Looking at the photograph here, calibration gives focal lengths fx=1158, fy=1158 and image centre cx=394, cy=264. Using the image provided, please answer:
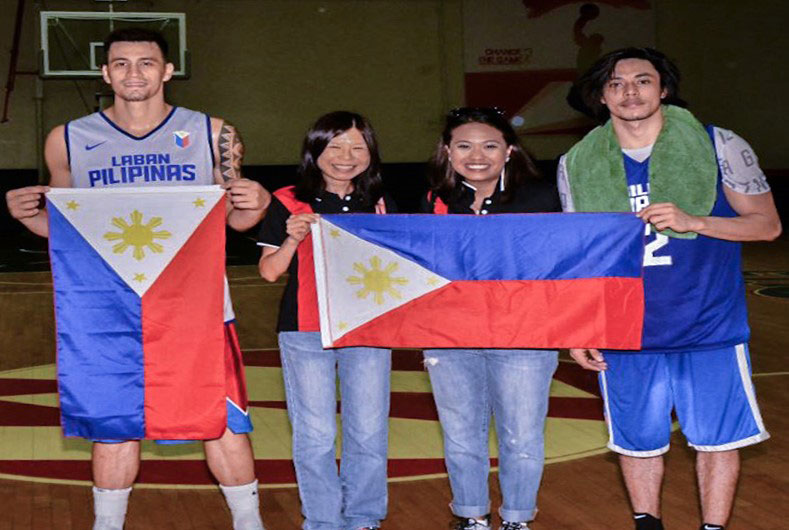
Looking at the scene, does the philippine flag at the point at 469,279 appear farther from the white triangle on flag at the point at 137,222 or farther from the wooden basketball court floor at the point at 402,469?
the wooden basketball court floor at the point at 402,469

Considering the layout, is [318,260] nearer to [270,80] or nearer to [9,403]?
[9,403]

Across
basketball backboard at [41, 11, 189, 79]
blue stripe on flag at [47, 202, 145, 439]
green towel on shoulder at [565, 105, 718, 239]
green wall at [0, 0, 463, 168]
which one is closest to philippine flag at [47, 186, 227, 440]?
blue stripe on flag at [47, 202, 145, 439]

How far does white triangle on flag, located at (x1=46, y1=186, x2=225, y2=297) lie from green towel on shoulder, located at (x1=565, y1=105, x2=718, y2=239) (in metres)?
1.01

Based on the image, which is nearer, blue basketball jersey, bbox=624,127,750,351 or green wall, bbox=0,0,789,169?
blue basketball jersey, bbox=624,127,750,351

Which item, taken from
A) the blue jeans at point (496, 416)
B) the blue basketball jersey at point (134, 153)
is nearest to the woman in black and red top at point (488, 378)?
the blue jeans at point (496, 416)

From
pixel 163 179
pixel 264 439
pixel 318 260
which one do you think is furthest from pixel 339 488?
pixel 264 439

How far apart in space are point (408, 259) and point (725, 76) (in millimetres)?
15449

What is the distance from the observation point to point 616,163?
3.08 m

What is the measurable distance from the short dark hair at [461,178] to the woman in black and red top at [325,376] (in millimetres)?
202

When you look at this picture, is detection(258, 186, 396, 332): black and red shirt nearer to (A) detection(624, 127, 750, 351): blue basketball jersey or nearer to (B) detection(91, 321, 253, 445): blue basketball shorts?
(B) detection(91, 321, 253, 445): blue basketball shorts

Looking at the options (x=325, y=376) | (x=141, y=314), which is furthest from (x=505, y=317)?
(x=141, y=314)

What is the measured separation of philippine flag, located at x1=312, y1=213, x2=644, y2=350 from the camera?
126 inches

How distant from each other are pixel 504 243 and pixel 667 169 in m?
0.50

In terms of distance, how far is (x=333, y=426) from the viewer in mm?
3268
